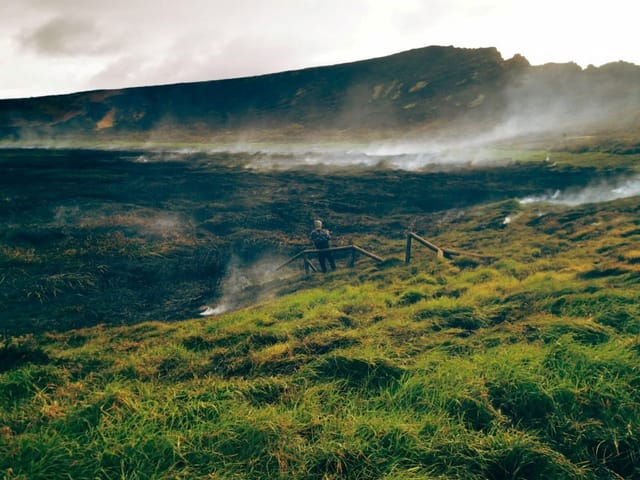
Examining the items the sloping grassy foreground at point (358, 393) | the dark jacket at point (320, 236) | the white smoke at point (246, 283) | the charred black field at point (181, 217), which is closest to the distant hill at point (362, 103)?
the charred black field at point (181, 217)

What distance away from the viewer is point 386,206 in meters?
19.6

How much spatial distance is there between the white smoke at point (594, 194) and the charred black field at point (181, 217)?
852mm

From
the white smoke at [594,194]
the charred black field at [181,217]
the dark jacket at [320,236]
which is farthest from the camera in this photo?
the white smoke at [594,194]

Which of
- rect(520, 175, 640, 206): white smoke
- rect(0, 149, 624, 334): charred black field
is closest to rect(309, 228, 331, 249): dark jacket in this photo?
rect(0, 149, 624, 334): charred black field

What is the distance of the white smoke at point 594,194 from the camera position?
1579 cm

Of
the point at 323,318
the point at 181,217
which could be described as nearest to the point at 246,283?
the point at 181,217

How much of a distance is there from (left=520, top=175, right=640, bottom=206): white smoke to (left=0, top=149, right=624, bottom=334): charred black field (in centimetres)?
85

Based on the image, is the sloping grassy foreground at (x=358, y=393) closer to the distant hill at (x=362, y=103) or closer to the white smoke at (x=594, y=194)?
the white smoke at (x=594, y=194)

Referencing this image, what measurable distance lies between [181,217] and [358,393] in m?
15.7

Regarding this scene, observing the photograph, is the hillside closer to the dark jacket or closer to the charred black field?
the charred black field

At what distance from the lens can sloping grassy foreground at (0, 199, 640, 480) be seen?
11.0ft

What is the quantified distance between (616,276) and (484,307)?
2.40m

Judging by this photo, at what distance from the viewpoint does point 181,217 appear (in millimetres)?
18344

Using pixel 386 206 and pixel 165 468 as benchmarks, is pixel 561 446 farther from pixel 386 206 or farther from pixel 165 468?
pixel 386 206
